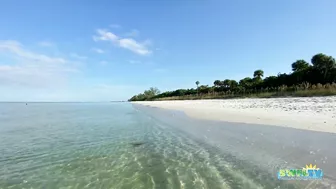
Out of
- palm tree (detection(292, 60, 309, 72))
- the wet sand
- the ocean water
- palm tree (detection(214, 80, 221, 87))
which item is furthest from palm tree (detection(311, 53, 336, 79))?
palm tree (detection(214, 80, 221, 87))

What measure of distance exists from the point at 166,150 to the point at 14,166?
16.7 ft

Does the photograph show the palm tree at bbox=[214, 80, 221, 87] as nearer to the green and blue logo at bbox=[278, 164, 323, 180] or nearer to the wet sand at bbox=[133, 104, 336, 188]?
the wet sand at bbox=[133, 104, 336, 188]

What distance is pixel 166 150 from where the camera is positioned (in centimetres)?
782

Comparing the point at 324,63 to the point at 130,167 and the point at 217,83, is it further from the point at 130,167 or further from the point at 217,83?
the point at 217,83

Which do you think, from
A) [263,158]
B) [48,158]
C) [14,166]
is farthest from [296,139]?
[14,166]

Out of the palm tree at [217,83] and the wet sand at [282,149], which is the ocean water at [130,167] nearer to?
the wet sand at [282,149]

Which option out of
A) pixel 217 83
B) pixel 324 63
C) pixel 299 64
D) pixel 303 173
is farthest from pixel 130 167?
pixel 217 83

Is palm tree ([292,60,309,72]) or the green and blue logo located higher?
palm tree ([292,60,309,72])

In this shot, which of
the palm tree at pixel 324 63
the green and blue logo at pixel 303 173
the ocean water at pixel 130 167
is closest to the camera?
the green and blue logo at pixel 303 173

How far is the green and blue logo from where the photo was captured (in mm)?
4426

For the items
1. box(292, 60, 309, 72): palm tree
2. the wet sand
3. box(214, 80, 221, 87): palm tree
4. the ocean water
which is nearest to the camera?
the ocean water

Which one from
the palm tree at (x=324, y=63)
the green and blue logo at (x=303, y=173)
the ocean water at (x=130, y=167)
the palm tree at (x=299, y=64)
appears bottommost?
the ocean water at (x=130, y=167)

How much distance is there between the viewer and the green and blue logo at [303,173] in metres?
4.43

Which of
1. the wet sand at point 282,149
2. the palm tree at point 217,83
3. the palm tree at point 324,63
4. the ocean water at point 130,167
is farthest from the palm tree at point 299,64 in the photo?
the ocean water at point 130,167
